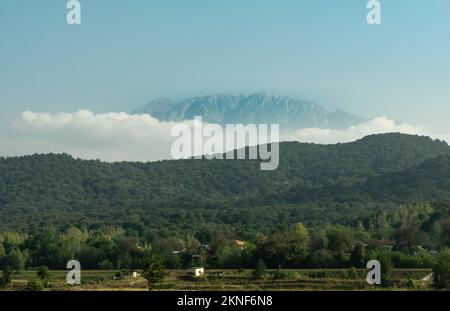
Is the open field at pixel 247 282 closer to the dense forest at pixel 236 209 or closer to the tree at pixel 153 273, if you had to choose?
the tree at pixel 153 273

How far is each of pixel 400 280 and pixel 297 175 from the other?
4116 inches

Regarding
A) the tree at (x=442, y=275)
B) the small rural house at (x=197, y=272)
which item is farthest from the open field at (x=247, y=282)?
the tree at (x=442, y=275)

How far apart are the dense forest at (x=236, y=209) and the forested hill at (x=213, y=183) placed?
0.28m

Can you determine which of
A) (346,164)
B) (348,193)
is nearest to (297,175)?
(346,164)

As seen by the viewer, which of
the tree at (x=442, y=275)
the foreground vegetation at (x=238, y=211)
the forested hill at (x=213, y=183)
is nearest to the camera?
the tree at (x=442, y=275)

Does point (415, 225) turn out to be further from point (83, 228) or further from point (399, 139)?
point (399, 139)

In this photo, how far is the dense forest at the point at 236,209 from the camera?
169 ft

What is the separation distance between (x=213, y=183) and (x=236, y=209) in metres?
40.1

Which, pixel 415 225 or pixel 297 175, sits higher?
pixel 297 175

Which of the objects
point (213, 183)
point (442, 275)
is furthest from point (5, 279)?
point (213, 183)

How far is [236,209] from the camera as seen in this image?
92.2 meters

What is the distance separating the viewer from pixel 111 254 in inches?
2074

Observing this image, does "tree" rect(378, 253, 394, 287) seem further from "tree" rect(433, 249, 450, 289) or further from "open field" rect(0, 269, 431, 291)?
"tree" rect(433, 249, 450, 289)
